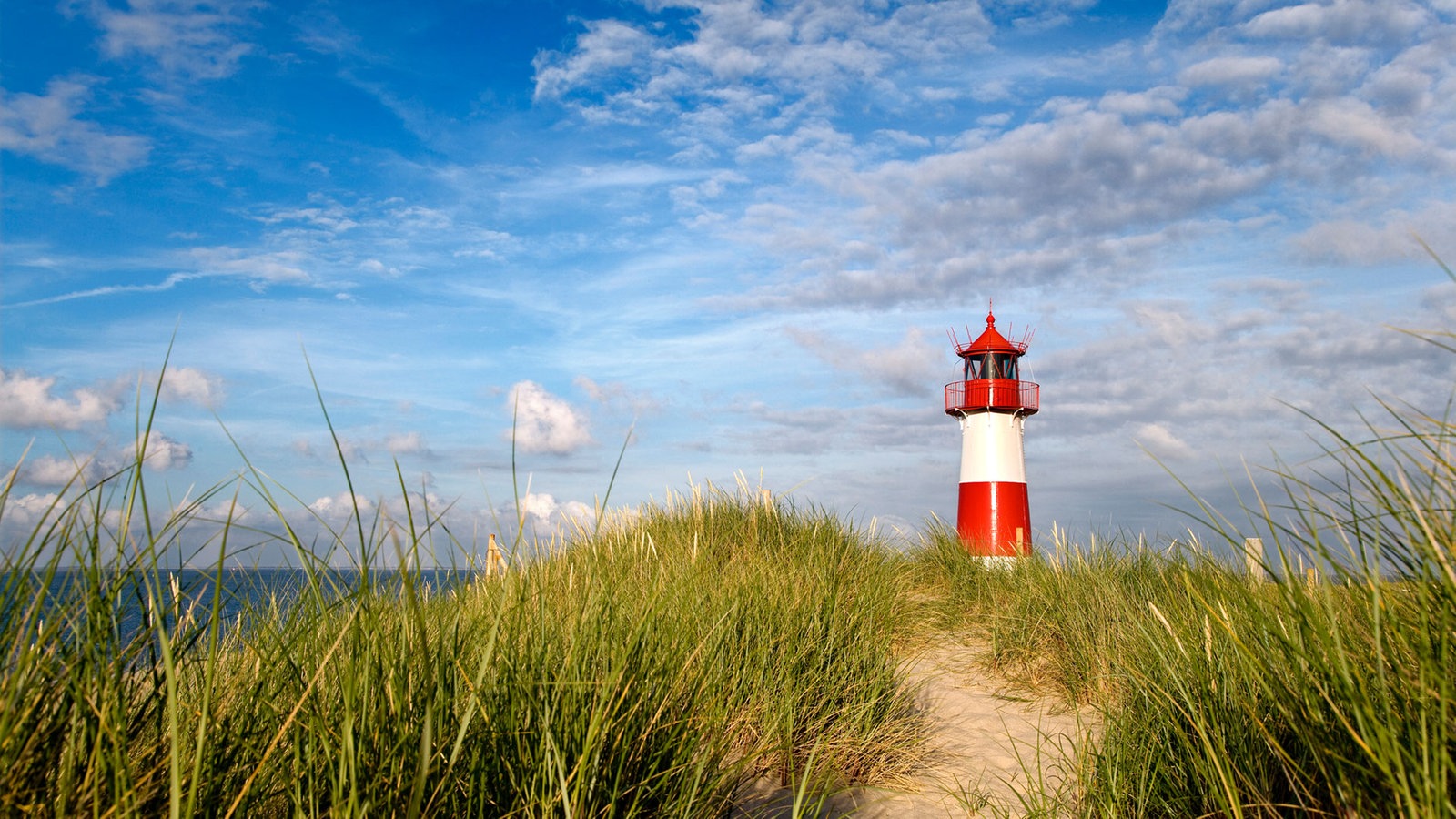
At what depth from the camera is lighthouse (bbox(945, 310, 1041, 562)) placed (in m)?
15.0

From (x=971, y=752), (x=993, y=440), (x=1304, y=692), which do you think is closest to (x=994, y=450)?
(x=993, y=440)

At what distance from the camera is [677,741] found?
Answer: 8.52 feet

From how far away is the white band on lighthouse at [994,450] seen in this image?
15.4 metres

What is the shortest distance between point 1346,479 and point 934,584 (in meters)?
7.02

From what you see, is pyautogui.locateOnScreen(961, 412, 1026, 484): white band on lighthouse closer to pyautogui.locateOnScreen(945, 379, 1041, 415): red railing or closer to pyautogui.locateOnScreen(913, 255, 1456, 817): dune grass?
pyautogui.locateOnScreen(945, 379, 1041, 415): red railing

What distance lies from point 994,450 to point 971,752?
11.5 m

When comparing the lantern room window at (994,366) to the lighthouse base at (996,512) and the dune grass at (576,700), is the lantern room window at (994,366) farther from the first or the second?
the dune grass at (576,700)

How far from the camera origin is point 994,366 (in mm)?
16062

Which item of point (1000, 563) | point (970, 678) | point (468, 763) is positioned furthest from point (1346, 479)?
point (1000, 563)

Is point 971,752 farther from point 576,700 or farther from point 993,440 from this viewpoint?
point 993,440

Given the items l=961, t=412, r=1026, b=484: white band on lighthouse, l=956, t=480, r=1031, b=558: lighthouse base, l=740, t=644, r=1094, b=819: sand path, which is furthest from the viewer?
l=961, t=412, r=1026, b=484: white band on lighthouse

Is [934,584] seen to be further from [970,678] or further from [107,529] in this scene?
[107,529]

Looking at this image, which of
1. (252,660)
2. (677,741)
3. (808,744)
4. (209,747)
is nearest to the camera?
(209,747)

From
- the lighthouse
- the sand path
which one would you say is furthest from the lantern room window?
the sand path
